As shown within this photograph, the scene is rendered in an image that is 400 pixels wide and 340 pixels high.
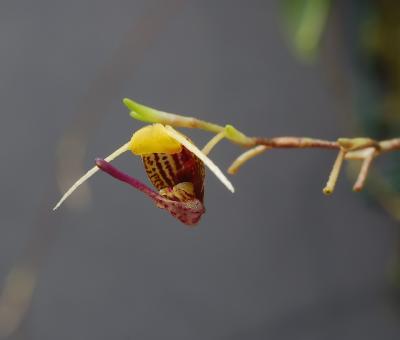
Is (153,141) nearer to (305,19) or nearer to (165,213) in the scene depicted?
(305,19)

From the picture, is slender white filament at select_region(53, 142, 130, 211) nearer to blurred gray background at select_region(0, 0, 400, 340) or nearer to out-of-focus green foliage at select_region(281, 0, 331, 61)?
out-of-focus green foliage at select_region(281, 0, 331, 61)

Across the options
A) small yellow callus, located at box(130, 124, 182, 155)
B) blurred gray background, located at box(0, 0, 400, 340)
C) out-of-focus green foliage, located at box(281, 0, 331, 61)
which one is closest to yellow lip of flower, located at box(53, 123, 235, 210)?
small yellow callus, located at box(130, 124, 182, 155)

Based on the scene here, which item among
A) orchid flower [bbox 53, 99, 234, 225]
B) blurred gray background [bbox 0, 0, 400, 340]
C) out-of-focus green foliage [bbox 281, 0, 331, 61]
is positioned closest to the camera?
orchid flower [bbox 53, 99, 234, 225]

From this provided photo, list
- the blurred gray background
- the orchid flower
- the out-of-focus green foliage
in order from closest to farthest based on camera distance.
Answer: the orchid flower, the out-of-focus green foliage, the blurred gray background

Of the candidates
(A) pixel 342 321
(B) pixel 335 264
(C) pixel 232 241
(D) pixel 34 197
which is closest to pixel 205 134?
(C) pixel 232 241

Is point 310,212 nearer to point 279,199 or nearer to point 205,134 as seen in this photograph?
point 279,199

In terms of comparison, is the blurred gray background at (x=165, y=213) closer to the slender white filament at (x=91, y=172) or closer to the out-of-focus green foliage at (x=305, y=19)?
the out-of-focus green foliage at (x=305, y=19)
